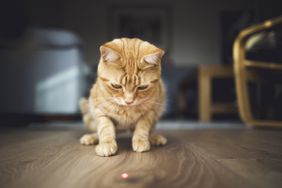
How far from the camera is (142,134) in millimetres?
1030

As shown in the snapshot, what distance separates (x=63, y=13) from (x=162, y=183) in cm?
517

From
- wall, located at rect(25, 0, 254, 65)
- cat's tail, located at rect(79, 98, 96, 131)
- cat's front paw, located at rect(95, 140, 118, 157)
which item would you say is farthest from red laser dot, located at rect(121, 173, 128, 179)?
wall, located at rect(25, 0, 254, 65)

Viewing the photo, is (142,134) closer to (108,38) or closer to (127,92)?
(127,92)

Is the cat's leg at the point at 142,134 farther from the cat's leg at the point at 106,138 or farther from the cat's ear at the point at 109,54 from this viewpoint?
the cat's ear at the point at 109,54

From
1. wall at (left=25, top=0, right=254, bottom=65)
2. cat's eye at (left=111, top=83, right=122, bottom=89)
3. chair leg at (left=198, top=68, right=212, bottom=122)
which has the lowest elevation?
chair leg at (left=198, top=68, right=212, bottom=122)

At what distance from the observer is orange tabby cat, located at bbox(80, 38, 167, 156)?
3.13 feet

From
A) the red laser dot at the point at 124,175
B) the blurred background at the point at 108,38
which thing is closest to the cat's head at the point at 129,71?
the red laser dot at the point at 124,175

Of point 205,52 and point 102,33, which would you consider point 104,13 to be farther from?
point 205,52

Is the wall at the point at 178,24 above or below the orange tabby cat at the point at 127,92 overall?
above

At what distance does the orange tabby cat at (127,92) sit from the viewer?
954 mm

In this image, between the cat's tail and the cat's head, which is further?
the cat's tail

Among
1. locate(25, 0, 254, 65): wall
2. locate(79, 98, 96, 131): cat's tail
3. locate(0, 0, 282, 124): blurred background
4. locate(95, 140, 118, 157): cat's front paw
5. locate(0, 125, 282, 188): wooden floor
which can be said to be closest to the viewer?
locate(0, 125, 282, 188): wooden floor

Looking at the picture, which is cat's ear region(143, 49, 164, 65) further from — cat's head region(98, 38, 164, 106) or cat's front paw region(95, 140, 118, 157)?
cat's front paw region(95, 140, 118, 157)

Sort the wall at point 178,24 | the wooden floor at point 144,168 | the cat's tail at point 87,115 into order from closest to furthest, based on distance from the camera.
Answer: the wooden floor at point 144,168
the cat's tail at point 87,115
the wall at point 178,24
